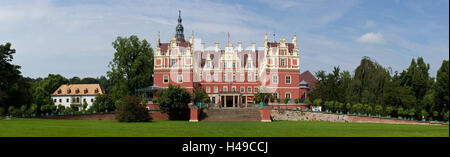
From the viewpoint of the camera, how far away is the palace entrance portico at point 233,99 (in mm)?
61250

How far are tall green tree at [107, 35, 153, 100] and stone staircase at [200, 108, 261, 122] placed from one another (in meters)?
14.1

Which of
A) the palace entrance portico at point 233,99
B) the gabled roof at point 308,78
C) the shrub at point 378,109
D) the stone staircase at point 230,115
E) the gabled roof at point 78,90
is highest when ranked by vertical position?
the gabled roof at point 308,78

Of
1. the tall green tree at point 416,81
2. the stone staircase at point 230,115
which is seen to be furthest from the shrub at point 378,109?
the stone staircase at point 230,115

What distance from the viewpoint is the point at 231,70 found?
64.8 meters

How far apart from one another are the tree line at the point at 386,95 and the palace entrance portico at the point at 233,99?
1116cm

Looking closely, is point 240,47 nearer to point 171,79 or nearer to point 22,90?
point 171,79

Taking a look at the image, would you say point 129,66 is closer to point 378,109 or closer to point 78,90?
Answer: point 78,90

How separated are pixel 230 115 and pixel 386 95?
1776cm

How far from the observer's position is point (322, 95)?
188 ft

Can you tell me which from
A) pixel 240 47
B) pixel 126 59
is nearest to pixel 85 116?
pixel 126 59

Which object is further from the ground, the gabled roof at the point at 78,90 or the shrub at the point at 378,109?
the gabled roof at the point at 78,90

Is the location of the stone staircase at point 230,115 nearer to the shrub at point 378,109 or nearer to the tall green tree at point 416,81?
the shrub at point 378,109
